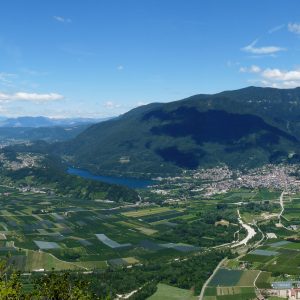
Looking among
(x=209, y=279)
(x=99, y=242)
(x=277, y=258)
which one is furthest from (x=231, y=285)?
(x=99, y=242)

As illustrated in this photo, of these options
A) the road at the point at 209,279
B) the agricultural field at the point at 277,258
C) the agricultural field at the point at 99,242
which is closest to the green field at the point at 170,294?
the road at the point at 209,279

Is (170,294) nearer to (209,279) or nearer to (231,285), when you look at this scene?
(209,279)

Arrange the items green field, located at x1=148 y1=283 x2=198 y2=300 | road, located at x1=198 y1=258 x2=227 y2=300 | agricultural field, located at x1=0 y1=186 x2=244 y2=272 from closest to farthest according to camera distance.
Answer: green field, located at x1=148 y1=283 x2=198 y2=300, road, located at x1=198 y1=258 x2=227 y2=300, agricultural field, located at x1=0 y1=186 x2=244 y2=272

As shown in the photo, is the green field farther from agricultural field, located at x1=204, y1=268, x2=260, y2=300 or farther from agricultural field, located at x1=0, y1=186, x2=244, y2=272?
agricultural field, located at x1=0, y1=186, x2=244, y2=272

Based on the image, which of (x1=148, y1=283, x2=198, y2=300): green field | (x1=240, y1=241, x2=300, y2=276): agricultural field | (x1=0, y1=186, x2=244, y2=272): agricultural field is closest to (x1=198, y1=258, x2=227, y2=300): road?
(x1=148, y1=283, x2=198, y2=300): green field

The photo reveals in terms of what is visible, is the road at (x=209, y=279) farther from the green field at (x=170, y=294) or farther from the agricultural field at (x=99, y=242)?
the agricultural field at (x=99, y=242)

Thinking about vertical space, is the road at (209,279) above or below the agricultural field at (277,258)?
above

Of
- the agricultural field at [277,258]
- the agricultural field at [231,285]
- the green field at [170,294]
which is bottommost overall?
the agricultural field at [277,258]

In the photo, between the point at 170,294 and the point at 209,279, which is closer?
the point at 170,294

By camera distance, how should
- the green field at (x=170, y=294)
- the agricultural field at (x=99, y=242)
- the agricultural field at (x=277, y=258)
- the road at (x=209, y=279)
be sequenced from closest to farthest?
the green field at (x=170, y=294) < the road at (x=209, y=279) < the agricultural field at (x=277, y=258) < the agricultural field at (x=99, y=242)

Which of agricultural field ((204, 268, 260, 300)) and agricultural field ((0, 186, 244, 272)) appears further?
agricultural field ((0, 186, 244, 272))

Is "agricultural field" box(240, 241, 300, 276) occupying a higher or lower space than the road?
lower

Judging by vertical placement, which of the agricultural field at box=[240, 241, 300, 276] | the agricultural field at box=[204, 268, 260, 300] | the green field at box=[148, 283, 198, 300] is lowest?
the agricultural field at box=[240, 241, 300, 276]
